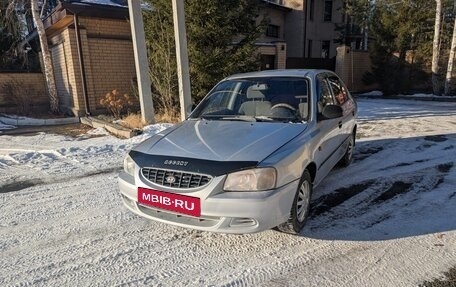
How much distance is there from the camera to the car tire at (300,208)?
305 cm

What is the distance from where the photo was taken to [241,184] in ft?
8.84

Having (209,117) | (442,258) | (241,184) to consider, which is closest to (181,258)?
(241,184)

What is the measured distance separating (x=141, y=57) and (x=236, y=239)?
6.35 meters

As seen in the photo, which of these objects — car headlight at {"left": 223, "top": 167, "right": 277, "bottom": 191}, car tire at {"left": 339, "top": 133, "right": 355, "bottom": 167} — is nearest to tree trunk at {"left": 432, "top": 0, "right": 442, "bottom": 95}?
car tire at {"left": 339, "top": 133, "right": 355, "bottom": 167}

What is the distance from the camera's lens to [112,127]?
834 centimetres

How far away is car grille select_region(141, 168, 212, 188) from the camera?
2715 mm

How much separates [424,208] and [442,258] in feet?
3.50

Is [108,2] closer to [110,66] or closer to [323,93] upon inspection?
[110,66]

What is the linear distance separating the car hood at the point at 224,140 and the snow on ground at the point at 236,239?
0.87m

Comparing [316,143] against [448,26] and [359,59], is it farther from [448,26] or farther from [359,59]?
[448,26]

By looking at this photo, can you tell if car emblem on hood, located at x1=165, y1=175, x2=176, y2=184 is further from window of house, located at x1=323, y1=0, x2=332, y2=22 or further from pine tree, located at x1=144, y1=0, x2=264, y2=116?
window of house, located at x1=323, y1=0, x2=332, y2=22

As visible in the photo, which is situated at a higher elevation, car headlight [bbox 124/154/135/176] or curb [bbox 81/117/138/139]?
car headlight [bbox 124/154/135/176]

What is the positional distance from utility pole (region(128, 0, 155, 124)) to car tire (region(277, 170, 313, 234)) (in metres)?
6.06

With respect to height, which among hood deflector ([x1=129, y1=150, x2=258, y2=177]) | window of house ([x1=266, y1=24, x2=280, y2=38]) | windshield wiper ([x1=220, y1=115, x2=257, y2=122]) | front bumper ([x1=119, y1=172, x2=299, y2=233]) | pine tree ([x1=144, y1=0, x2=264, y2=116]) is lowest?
front bumper ([x1=119, y1=172, x2=299, y2=233])
